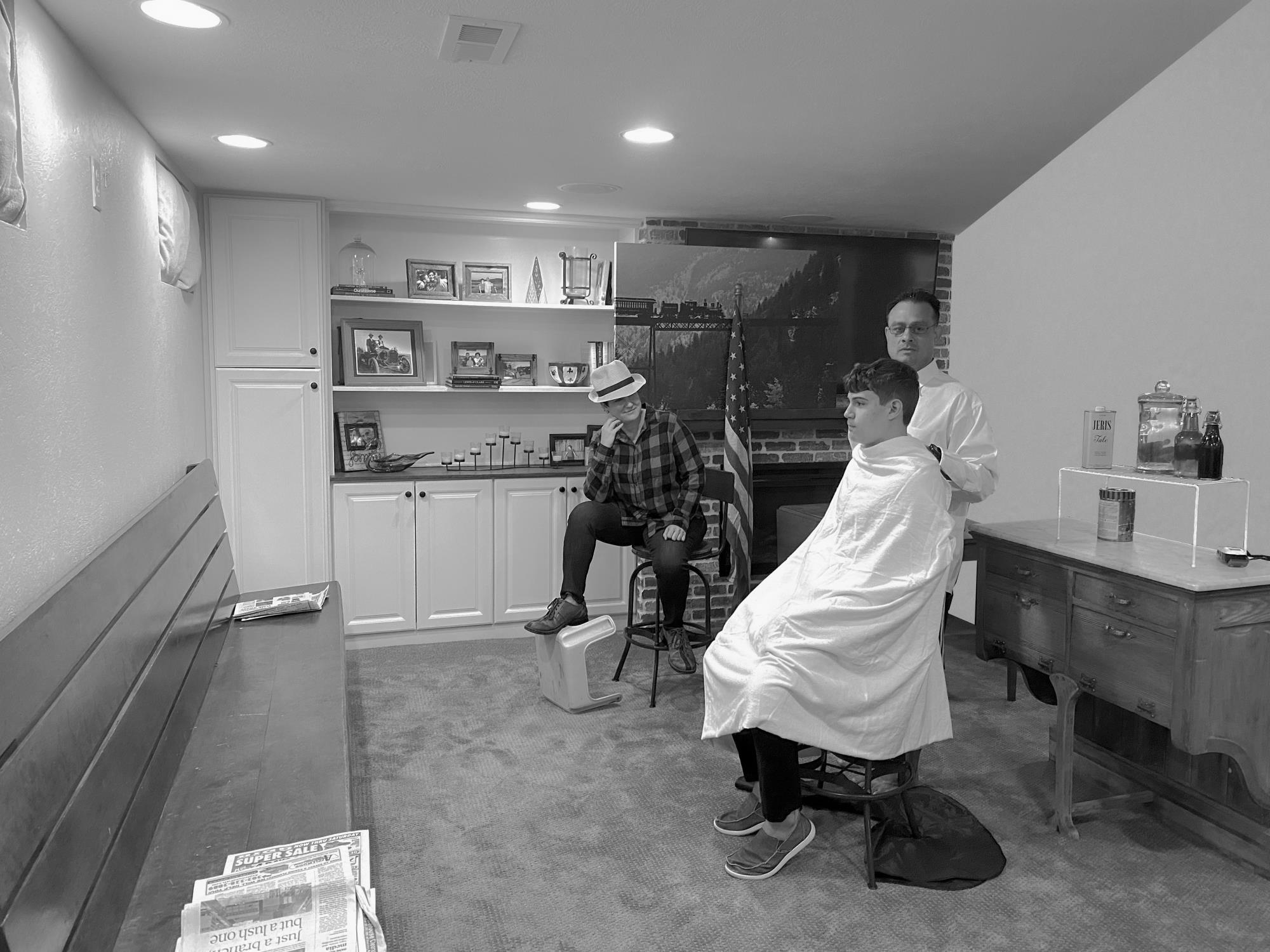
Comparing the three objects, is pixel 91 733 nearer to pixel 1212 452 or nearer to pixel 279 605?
pixel 279 605

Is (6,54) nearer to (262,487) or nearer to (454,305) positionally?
(262,487)

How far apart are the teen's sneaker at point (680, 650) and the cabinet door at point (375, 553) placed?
1.50 metres

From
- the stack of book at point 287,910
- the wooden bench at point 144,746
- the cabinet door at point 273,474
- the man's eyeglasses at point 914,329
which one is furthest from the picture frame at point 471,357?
the stack of book at point 287,910

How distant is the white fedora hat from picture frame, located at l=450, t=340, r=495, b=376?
115cm

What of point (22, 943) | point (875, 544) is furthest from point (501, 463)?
point (22, 943)

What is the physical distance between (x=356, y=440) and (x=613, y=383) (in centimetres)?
165

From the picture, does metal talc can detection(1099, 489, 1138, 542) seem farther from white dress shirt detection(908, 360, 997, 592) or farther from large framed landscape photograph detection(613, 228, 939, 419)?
large framed landscape photograph detection(613, 228, 939, 419)

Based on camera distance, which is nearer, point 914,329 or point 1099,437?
point 1099,437

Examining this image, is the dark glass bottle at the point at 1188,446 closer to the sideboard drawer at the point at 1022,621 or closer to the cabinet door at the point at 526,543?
the sideboard drawer at the point at 1022,621

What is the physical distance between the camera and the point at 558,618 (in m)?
3.98

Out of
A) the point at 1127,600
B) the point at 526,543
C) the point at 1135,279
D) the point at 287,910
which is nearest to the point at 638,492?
the point at 526,543

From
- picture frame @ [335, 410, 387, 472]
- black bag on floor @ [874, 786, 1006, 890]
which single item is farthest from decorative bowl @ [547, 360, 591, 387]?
black bag on floor @ [874, 786, 1006, 890]

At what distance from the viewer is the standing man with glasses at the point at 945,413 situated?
127 inches

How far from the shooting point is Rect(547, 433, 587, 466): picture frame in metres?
5.44
